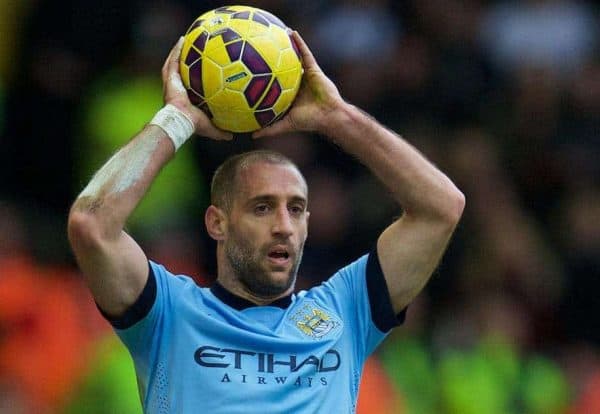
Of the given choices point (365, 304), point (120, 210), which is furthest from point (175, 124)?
point (365, 304)

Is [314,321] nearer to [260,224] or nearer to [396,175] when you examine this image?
[260,224]

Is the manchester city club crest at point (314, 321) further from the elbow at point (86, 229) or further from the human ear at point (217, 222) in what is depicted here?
the elbow at point (86, 229)

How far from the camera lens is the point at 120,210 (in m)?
5.66

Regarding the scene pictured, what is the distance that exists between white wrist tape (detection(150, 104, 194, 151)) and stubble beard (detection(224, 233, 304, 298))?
0.60m

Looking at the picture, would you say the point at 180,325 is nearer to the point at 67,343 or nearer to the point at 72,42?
the point at 67,343

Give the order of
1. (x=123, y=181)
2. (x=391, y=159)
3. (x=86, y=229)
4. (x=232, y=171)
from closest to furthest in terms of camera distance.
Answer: (x=86, y=229) < (x=123, y=181) < (x=391, y=159) < (x=232, y=171)

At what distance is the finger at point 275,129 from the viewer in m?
6.01

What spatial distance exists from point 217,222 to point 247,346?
2.33 ft

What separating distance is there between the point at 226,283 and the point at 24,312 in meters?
3.48

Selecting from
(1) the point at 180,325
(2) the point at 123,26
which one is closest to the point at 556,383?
(2) the point at 123,26

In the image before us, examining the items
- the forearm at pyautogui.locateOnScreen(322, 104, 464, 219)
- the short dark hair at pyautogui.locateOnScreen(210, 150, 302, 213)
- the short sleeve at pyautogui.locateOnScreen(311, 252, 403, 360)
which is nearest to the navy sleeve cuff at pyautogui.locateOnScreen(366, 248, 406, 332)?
the short sleeve at pyautogui.locateOnScreen(311, 252, 403, 360)

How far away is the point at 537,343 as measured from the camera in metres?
11.1

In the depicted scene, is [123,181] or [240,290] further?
[240,290]

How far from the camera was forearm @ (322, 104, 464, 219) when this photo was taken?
6102 mm
